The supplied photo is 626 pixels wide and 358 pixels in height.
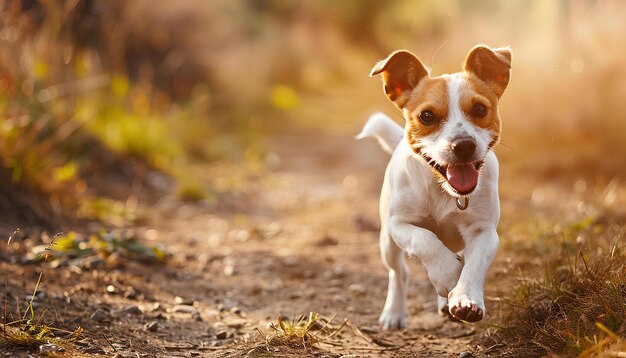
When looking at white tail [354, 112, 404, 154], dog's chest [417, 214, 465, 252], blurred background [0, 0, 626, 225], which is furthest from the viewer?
blurred background [0, 0, 626, 225]

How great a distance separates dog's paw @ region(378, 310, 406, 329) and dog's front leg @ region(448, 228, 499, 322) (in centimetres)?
72

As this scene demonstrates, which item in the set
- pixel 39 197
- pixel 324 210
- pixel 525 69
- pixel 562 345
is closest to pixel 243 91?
pixel 525 69

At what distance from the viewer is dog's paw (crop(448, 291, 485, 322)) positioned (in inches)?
118

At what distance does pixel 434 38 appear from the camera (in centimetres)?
1373

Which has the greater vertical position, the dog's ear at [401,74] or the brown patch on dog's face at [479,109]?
the dog's ear at [401,74]


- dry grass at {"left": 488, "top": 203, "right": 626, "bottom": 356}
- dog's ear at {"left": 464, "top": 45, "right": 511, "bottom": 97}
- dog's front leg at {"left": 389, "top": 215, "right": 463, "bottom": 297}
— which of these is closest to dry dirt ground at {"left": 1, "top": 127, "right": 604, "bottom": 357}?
dry grass at {"left": 488, "top": 203, "right": 626, "bottom": 356}

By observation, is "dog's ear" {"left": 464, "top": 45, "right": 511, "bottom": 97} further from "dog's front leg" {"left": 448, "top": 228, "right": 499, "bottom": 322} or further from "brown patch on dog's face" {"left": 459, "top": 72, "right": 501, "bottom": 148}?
"dog's front leg" {"left": 448, "top": 228, "right": 499, "bottom": 322}

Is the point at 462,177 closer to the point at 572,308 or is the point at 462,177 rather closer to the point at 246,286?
the point at 572,308

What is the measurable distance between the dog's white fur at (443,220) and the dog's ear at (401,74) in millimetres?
204

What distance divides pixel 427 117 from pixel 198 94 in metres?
9.05

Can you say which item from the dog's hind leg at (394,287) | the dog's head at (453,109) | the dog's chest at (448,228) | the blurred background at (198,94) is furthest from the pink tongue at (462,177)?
the blurred background at (198,94)

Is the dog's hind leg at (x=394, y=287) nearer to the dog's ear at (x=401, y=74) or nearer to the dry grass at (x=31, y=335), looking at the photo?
the dog's ear at (x=401, y=74)

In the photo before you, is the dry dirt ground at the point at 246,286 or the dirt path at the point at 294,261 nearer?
the dry dirt ground at the point at 246,286

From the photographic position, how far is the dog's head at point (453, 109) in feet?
11.0
